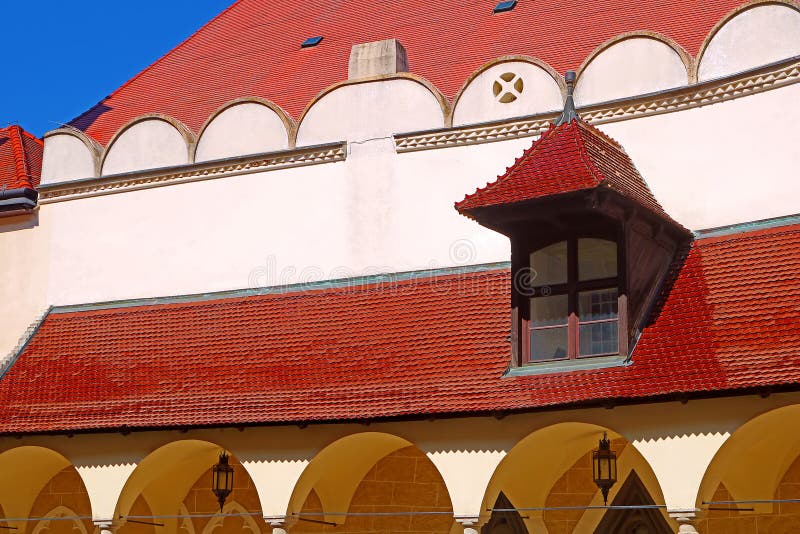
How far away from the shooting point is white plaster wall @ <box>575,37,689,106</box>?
54.3 ft

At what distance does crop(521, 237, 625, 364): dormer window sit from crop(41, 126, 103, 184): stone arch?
7.83 metres

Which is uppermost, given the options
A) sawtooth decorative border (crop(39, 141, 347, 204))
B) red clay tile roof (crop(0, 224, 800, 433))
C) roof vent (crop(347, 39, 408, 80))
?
roof vent (crop(347, 39, 408, 80))

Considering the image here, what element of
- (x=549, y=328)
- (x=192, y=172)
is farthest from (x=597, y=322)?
(x=192, y=172)

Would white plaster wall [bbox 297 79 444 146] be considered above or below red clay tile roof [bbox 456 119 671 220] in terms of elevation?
above

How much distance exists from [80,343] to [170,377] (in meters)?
2.13

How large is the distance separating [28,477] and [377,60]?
7.66 metres

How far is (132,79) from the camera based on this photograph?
887 inches

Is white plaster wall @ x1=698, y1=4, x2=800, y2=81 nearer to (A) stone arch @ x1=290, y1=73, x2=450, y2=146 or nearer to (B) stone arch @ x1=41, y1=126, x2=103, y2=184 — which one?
(A) stone arch @ x1=290, y1=73, x2=450, y2=146

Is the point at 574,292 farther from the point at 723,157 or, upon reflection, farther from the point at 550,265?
the point at 723,157

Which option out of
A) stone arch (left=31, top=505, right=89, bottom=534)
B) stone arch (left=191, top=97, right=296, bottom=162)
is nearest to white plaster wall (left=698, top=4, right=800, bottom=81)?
stone arch (left=191, top=97, right=296, bottom=162)

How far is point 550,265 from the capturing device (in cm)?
1530

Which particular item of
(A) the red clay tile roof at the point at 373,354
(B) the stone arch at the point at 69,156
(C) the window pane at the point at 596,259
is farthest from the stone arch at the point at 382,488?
(B) the stone arch at the point at 69,156

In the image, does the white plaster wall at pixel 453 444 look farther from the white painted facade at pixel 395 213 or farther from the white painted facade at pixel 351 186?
the white painted facade at pixel 351 186

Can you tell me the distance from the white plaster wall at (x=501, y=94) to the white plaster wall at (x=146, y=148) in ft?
14.4
